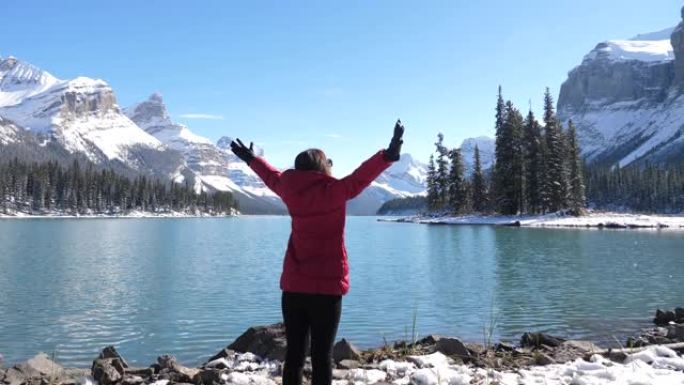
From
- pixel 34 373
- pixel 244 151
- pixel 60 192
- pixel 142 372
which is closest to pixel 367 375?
pixel 142 372

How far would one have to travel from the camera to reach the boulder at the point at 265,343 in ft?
34.9

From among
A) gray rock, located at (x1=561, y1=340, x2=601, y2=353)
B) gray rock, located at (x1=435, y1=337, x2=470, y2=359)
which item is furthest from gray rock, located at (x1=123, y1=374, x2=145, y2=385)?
gray rock, located at (x1=561, y1=340, x2=601, y2=353)

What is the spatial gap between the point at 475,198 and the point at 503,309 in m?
92.5

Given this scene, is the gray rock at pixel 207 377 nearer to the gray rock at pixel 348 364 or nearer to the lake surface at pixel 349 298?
the gray rock at pixel 348 364

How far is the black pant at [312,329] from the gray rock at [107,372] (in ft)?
13.6

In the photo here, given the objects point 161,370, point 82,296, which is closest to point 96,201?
point 82,296

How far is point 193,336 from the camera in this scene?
16.8 metres

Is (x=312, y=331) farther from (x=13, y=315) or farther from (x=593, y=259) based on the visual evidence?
(x=593, y=259)

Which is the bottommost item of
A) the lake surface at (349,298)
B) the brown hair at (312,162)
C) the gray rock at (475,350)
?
the lake surface at (349,298)

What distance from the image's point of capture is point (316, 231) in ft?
20.1

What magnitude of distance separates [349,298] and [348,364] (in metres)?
13.0

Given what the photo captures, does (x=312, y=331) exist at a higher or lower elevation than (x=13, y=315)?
higher

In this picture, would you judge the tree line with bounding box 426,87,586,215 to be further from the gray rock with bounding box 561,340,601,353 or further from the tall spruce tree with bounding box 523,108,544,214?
the gray rock with bounding box 561,340,601,353

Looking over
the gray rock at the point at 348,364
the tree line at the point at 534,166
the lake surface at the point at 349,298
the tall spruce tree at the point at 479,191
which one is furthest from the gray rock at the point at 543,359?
the tall spruce tree at the point at 479,191
